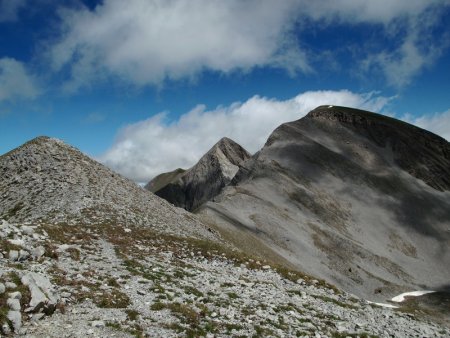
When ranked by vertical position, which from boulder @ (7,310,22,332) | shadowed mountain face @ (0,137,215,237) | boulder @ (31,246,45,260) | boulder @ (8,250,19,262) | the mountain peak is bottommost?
boulder @ (7,310,22,332)

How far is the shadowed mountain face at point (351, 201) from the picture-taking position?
3664 inches

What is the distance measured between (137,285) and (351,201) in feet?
411

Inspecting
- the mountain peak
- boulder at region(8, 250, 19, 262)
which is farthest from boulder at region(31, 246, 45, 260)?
the mountain peak

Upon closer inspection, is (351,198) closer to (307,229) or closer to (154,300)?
(307,229)

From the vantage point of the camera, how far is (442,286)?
4011 inches

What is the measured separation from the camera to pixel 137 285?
22828mm

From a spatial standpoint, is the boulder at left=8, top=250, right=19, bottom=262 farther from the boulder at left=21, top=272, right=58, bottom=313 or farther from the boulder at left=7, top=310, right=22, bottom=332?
the boulder at left=7, top=310, right=22, bottom=332

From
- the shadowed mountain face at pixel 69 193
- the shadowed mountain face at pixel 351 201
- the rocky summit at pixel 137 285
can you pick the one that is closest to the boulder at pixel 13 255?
the rocky summit at pixel 137 285

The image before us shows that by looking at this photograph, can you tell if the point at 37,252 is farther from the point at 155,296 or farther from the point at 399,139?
the point at 399,139

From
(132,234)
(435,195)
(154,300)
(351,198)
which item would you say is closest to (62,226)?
(132,234)

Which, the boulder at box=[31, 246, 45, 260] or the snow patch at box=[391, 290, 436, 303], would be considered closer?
the boulder at box=[31, 246, 45, 260]

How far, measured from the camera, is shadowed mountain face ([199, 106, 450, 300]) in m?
93.1

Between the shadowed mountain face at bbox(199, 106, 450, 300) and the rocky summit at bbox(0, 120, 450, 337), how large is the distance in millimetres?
39228

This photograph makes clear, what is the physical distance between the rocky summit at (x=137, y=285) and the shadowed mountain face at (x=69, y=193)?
0.23m
